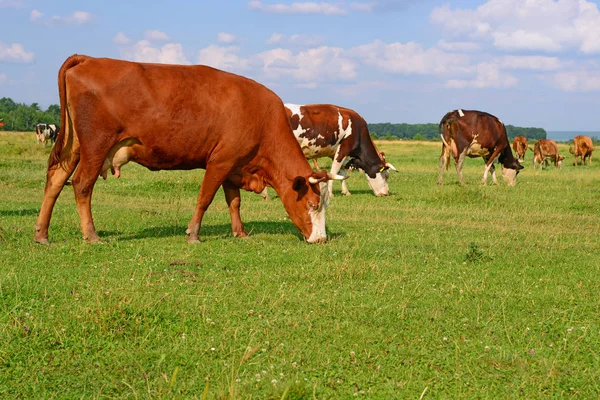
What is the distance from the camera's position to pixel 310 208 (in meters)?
10.1

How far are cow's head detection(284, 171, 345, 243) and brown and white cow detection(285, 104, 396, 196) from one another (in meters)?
6.93

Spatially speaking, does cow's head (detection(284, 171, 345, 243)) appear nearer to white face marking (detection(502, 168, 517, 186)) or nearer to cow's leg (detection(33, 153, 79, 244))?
cow's leg (detection(33, 153, 79, 244))

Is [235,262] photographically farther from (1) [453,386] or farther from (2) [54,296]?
(1) [453,386]

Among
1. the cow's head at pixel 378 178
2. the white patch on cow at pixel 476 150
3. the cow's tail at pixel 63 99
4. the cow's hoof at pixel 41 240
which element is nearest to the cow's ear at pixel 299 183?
the cow's tail at pixel 63 99

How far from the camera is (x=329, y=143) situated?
1731 centimetres

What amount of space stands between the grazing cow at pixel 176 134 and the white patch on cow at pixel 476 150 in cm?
1244

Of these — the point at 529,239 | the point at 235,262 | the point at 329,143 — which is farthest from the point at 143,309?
the point at 329,143

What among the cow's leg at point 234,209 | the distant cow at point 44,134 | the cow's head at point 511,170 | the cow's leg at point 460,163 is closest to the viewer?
the cow's leg at point 234,209

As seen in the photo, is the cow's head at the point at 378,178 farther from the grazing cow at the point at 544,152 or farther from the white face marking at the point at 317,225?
the grazing cow at the point at 544,152

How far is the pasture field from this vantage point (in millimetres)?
4961

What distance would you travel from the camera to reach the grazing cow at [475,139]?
70.3ft

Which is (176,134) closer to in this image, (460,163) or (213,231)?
(213,231)

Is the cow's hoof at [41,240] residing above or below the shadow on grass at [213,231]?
above

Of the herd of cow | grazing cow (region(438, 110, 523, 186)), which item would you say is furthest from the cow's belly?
the herd of cow
